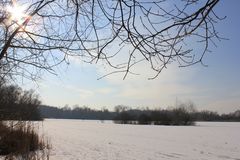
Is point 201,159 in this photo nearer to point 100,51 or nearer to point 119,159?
point 119,159

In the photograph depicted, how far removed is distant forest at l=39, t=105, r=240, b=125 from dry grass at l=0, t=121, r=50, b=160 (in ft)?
103

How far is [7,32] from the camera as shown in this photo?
15.1 feet

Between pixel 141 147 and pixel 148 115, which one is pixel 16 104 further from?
pixel 148 115

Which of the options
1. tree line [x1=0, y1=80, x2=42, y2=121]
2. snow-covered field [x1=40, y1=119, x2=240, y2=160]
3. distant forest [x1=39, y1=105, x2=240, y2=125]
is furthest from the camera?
distant forest [x1=39, y1=105, x2=240, y2=125]

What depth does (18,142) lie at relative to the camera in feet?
33.1

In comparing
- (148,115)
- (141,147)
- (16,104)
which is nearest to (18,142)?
(16,104)

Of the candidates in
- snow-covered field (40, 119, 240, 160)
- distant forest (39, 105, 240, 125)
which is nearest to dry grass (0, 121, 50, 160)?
snow-covered field (40, 119, 240, 160)

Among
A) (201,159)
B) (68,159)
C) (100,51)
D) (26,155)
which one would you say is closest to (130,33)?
(100,51)

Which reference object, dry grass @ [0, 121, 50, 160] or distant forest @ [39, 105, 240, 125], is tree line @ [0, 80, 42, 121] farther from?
distant forest @ [39, 105, 240, 125]

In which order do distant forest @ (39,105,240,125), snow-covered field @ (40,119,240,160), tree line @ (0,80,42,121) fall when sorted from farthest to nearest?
distant forest @ (39,105,240,125), snow-covered field @ (40,119,240,160), tree line @ (0,80,42,121)

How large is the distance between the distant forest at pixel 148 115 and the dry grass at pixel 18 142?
103 feet

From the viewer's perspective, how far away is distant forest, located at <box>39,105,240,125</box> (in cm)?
9562

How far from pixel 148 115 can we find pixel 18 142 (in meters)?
91.5

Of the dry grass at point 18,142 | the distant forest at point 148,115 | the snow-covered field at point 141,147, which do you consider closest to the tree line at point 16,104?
the dry grass at point 18,142
